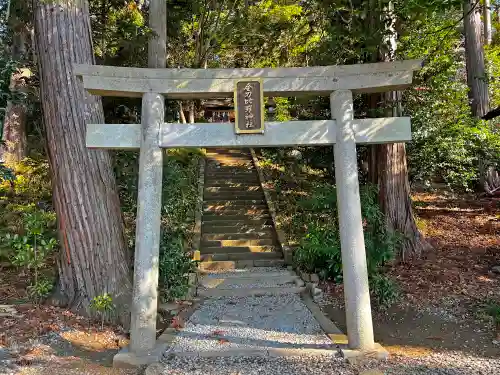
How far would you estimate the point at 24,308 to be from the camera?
500 cm

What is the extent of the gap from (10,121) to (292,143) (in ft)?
36.8

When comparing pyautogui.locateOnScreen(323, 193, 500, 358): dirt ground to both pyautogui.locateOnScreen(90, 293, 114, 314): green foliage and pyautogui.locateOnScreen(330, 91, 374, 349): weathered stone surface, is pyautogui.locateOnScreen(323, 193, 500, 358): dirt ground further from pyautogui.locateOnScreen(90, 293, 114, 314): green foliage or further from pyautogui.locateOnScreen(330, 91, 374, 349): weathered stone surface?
pyautogui.locateOnScreen(90, 293, 114, 314): green foliage

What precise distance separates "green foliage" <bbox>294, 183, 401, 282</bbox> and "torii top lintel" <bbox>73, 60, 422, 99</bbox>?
107 inches

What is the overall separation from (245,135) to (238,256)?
502 centimetres

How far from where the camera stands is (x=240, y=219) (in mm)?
10484

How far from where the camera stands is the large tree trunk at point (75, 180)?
16.2 feet

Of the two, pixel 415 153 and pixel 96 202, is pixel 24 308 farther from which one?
pixel 415 153

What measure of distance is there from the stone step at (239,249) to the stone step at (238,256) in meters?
0.13

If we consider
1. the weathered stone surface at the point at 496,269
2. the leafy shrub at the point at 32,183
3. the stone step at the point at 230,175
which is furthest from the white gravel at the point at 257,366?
the stone step at the point at 230,175

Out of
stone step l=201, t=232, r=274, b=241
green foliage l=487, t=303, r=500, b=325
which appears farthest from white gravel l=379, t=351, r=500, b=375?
stone step l=201, t=232, r=274, b=241

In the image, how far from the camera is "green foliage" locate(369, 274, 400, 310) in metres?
5.65

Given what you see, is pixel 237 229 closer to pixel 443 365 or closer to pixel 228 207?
pixel 228 207

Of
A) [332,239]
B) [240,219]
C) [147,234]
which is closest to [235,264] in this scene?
[240,219]

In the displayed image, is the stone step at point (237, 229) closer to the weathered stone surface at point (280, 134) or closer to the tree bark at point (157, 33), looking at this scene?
the tree bark at point (157, 33)
